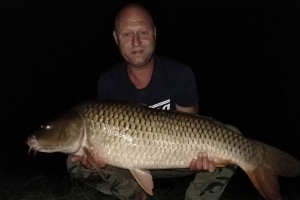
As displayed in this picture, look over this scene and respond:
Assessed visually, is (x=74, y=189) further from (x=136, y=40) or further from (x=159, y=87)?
(x=136, y=40)

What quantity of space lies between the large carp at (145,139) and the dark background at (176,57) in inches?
95.6

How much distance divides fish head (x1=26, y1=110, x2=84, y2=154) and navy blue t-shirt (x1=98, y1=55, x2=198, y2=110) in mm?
472

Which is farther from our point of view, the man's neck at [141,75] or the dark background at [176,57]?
the dark background at [176,57]

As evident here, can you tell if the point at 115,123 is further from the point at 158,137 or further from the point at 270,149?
the point at 270,149

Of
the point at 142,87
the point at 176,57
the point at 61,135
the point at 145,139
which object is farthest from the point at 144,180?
the point at 176,57

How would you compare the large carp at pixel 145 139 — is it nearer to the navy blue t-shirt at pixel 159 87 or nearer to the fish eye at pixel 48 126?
the fish eye at pixel 48 126

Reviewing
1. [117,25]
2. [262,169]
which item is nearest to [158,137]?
[262,169]

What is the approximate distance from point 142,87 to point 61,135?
23.5 inches

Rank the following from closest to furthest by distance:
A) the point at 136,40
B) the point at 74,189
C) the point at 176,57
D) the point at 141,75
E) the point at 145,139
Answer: the point at 145,139
the point at 136,40
the point at 141,75
the point at 74,189
the point at 176,57

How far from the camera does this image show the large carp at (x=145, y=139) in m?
2.18

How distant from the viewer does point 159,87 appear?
104 inches

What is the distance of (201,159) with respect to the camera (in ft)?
7.32

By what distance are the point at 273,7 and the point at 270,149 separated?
12.7 metres

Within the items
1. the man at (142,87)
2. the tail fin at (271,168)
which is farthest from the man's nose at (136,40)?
the tail fin at (271,168)
